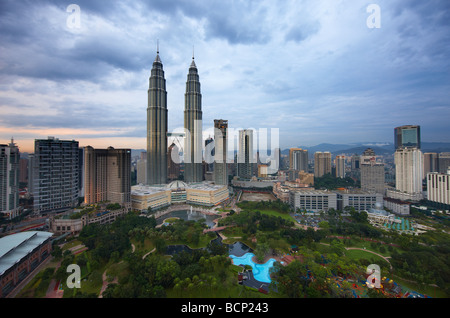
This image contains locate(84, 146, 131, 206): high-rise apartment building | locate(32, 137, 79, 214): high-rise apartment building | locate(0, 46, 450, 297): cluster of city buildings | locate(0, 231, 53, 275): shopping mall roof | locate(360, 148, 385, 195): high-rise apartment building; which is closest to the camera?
locate(0, 231, 53, 275): shopping mall roof

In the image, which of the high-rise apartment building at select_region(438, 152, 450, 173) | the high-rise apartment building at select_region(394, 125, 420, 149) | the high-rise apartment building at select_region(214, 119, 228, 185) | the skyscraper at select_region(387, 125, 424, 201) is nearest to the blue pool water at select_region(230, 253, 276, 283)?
the high-rise apartment building at select_region(214, 119, 228, 185)

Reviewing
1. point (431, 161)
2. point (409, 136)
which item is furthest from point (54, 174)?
point (431, 161)

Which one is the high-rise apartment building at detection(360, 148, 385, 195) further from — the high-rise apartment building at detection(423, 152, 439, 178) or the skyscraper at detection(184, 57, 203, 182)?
the skyscraper at detection(184, 57, 203, 182)

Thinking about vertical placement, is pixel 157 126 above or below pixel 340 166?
above

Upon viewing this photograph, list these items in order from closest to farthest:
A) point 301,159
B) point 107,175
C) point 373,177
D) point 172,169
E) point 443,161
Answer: point 107,175 → point 373,177 → point 443,161 → point 172,169 → point 301,159

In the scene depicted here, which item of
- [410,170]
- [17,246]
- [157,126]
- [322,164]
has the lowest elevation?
[17,246]

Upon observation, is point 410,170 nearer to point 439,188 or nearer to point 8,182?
point 439,188
